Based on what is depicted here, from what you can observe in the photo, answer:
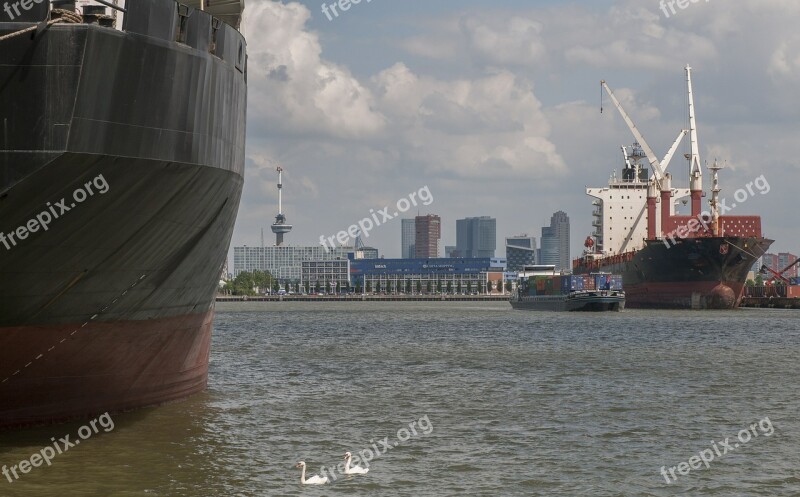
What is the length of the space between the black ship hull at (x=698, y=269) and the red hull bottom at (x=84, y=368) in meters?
74.6

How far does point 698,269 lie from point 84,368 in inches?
3110

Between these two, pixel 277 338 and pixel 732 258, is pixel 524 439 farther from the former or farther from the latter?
pixel 732 258

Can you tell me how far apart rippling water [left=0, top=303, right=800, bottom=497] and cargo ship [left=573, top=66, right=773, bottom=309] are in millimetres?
51799

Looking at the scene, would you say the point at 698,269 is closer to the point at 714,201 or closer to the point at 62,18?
the point at 714,201

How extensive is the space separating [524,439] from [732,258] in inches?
2923

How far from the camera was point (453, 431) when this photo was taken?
19.5 m

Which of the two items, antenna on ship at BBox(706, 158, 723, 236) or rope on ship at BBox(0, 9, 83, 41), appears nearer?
rope on ship at BBox(0, 9, 83, 41)

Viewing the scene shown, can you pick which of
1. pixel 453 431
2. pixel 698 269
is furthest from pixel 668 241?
→ pixel 453 431

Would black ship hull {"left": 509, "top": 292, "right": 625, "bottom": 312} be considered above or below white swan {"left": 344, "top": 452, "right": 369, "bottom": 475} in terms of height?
above

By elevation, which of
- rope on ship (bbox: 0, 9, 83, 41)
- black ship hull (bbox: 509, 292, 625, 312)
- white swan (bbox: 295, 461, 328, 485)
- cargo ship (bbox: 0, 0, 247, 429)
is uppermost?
rope on ship (bbox: 0, 9, 83, 41)

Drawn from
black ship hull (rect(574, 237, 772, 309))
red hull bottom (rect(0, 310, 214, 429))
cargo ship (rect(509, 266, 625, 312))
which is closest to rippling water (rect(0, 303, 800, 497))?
red hull bottom (rect(0, 310, 214, 429))

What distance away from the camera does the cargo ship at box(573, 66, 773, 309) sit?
289 feet

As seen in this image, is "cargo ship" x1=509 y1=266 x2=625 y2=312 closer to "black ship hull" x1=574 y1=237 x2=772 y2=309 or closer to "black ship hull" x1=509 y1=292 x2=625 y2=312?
"black ship hull" x1=509 y1=292 x2=625 y2=312

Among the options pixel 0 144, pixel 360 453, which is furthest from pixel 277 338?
pixel 0 144
